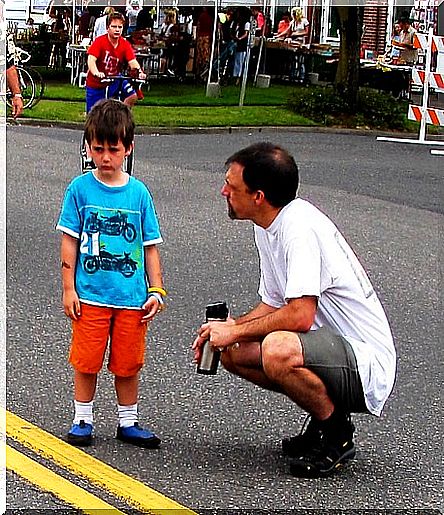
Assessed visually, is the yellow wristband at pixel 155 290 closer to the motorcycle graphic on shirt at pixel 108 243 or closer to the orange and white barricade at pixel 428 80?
the motorcycle graphic on shirt at pixel 108 243

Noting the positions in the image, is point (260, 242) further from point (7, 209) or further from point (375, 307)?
point (7, 209)

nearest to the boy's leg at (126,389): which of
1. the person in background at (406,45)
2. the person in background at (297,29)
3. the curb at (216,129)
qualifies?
the curb at (216,129)

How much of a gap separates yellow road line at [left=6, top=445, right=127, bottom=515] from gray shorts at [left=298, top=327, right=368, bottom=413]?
1027 millimetres

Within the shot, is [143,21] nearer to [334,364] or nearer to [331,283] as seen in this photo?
[331,283]

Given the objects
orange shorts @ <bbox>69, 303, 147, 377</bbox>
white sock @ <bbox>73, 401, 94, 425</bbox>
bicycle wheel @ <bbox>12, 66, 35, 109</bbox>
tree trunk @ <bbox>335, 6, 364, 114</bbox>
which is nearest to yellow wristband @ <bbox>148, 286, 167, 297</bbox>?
orange shorts @ <bbox>69, 303, 147, 377</bbox>

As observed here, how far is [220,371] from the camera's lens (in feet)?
22.1

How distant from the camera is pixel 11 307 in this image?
785 cm

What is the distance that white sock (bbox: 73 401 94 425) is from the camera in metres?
5.39

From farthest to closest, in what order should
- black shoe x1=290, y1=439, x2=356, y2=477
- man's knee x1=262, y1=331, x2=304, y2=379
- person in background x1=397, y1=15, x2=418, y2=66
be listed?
person in background x1=397, y1=15, x2=418, y2=66
black shoe x1=290, y1=439, x2=356, y2=477
man's knee x1=262, y1=331, x2=304, y2=379

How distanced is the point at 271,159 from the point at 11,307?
3222 millimetres

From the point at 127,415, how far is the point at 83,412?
0.66 feet

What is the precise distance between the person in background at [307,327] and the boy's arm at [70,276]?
55 centimetres

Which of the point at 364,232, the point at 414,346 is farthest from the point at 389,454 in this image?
the point at 364,232

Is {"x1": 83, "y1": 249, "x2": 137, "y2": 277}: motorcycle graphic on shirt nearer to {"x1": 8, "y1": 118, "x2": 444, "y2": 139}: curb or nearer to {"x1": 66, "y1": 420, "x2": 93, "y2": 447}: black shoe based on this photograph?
{"x1": 66, "y1": 420, "x2": 93, "y2": 447}: black shoe
